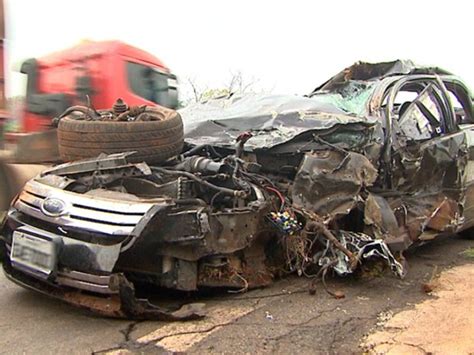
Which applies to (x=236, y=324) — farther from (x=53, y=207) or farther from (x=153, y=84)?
(x=153, y=84)

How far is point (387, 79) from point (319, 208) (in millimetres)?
1879

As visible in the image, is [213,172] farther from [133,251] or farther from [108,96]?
[108,96]

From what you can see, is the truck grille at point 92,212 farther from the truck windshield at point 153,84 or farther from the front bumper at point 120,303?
the truck windshield at point 153,84

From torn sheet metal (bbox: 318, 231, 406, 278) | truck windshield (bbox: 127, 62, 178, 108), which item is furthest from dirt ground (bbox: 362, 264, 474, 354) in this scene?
truck windshield (bbox: 127, 62, 178, 108)

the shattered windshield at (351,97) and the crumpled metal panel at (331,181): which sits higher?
the shattered windshield at (351,97)

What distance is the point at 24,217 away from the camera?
414 cm

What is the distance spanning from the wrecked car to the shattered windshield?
0.07 feet

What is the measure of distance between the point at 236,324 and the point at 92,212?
3.87 feet

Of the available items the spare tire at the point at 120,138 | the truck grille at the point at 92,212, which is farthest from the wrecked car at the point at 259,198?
the spare tire at the point at 120,138

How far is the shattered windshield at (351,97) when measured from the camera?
5779 mm

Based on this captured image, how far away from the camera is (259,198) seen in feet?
14.6

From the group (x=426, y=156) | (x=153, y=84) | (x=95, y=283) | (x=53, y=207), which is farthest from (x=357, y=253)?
(x=153, y=84)

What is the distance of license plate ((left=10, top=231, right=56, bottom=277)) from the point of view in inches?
145

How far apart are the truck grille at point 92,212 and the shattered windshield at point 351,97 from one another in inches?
108
